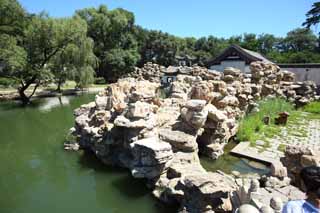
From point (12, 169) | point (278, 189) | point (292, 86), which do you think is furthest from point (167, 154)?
point (292, 86)

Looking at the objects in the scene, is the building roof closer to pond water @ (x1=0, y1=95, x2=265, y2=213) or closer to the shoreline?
the shoreline

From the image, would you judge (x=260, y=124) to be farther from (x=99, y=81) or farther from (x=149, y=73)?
(x=99, y=81)

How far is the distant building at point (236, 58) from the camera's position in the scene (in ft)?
54.9

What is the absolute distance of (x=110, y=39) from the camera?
85.8ft

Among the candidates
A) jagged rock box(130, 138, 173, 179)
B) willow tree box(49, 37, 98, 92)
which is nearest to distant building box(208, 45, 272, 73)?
willow tree box(49, 37, 98, 92)

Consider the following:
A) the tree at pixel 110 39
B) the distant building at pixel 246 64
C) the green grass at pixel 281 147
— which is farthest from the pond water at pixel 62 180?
the tree at pixel 110 39

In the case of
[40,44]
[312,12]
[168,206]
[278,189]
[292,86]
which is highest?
[312,12]

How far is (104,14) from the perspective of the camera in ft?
85.2

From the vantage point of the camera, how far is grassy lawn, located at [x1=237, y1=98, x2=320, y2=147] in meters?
6.91

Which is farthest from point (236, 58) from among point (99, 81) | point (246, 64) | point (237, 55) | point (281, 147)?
point (99, 81)

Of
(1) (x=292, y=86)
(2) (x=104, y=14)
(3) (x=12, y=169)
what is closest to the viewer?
(3) (x=12, y=169)

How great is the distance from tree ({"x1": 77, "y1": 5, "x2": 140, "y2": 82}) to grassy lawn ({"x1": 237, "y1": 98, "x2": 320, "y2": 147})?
18827 millimetres

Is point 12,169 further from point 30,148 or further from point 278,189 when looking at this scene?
point 278,189

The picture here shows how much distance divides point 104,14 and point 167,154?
25290 millimetres
